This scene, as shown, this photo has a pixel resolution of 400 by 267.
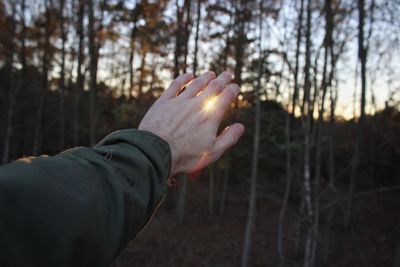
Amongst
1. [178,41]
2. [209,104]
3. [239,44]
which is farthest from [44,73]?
[209,104]

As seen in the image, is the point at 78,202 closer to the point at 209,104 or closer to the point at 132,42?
the point at 209,104

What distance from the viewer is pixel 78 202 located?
766 millimetres

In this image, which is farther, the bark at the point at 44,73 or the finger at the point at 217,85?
the bark at the point at 44,73

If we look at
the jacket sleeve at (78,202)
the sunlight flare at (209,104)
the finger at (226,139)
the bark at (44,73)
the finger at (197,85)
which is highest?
the bark at (44,73)

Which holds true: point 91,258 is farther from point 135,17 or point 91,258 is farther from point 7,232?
point 135,17

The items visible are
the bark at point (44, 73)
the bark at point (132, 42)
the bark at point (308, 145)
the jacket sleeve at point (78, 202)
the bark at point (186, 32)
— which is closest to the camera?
the jacket sleeve at point (78, 202)

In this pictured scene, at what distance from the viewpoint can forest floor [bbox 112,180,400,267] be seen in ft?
36.6

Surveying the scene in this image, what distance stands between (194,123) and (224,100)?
0.16 meters

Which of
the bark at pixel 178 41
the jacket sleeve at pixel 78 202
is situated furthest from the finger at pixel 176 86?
the bark at pixel 178 41

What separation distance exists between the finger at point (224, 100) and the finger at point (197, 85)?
0.25 ft

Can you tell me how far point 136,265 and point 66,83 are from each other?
539 inches

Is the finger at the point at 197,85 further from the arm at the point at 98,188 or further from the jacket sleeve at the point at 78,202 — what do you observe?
the jacket sleeve at the point at 78,202

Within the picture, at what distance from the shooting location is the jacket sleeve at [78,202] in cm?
70

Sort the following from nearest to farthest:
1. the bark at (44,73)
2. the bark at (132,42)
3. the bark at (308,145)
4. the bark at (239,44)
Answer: the bark at (308,145) → the bark at (239,44) → the bark at (44,73) → the bark at (132,42)
